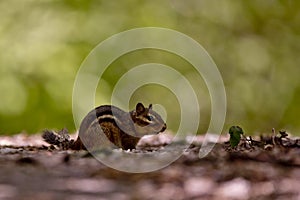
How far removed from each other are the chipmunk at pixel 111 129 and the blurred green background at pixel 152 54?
1.93 m

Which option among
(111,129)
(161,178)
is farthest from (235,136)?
(161,178)

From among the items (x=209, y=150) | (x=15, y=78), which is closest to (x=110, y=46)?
(x=15, y=78)

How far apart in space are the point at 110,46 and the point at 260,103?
4.23 feet

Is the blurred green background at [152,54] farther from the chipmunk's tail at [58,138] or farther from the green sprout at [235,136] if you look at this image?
the green sprout at [235,136]

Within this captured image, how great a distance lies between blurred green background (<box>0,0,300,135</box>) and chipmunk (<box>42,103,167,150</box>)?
1927 mm

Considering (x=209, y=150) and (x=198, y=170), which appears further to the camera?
(x=209, y=150)

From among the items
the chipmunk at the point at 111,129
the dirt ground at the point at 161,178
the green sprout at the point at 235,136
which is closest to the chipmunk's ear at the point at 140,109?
the chipmunk at the point at 111,129

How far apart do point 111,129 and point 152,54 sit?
306 centimetres

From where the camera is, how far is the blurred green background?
4.53m

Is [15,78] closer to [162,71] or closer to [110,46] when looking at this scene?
[110,46]

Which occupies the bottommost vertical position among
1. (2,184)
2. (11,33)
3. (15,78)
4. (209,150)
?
(2,184)

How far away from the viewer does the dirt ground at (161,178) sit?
1.66 m

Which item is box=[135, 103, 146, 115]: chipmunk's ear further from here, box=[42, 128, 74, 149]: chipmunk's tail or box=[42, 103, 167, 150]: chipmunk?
box=[42, 128, 74, 149]: chipmunk's tail

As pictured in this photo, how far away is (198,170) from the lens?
181 cm
